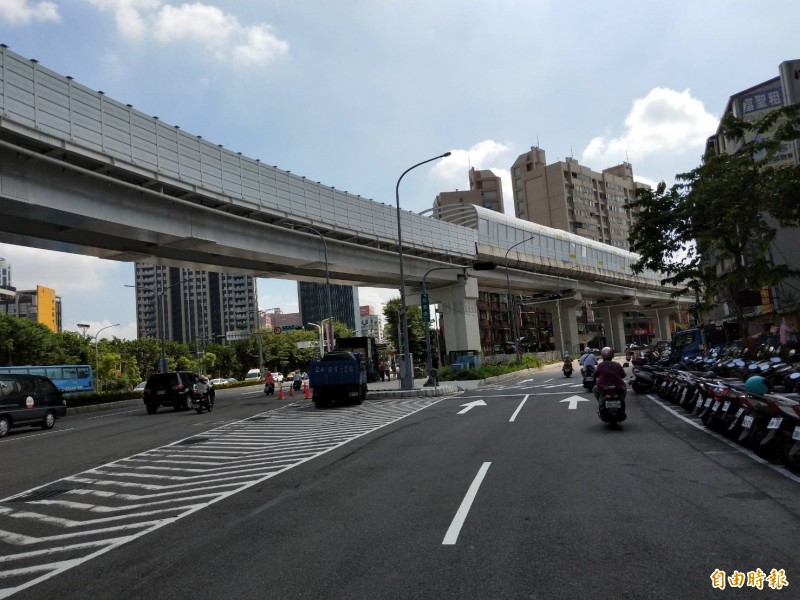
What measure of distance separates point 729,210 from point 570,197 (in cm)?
9434

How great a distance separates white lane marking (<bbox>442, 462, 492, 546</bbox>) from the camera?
17.7ft

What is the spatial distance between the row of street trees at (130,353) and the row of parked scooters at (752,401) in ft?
173

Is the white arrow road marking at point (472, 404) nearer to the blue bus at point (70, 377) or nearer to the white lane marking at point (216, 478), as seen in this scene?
the white lane marking at point (216, 478)

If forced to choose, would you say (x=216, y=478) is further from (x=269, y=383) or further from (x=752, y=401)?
(x=269, y=383)

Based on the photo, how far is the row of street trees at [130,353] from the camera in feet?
190

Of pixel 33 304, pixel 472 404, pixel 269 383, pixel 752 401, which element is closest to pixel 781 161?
pixel 472 404

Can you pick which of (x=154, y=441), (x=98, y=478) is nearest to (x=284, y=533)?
(x=98, y=478)

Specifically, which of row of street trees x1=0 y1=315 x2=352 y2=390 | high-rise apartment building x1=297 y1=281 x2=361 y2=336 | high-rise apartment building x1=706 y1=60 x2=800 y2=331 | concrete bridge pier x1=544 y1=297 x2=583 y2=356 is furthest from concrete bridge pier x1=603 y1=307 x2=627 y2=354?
high-rise apartment building x1=297 y1=281 x2=361 y2=336

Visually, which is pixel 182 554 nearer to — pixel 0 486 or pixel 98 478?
pixel 98 478

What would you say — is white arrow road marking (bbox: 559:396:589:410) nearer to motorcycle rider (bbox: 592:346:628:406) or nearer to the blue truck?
motorcycle rider (bbox: 592:346:628:406)

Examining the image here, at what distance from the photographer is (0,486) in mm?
9938

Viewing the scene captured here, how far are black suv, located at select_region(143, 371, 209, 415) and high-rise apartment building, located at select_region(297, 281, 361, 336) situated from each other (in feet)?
490

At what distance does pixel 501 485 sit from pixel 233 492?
361 centimetres

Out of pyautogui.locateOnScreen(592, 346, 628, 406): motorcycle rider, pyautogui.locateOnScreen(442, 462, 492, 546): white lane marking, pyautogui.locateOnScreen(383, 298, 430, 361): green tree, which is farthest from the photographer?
pyautogui.locateOnScreen(383, 298, 430, 361): green tree
